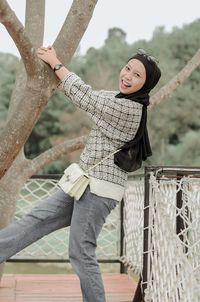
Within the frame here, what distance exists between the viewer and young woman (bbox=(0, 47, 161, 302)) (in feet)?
5.82

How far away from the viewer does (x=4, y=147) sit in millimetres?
1683

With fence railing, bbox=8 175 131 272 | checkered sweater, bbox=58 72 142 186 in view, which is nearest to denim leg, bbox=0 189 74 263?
checkered sweater, bbox=58 72 142 186

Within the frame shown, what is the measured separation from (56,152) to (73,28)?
0.87m

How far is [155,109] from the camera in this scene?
511 inches

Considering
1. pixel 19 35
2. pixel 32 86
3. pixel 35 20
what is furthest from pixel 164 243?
pixel 35 20

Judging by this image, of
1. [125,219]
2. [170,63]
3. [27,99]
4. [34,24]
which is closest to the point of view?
[27,99]

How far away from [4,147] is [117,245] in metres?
2.10

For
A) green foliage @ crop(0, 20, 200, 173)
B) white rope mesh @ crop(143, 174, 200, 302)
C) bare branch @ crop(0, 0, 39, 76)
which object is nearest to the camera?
bare branch @ crop(0, 0, 39, 76)

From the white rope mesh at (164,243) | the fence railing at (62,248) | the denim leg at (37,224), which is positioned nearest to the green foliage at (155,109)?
the fence railing at (62,248)

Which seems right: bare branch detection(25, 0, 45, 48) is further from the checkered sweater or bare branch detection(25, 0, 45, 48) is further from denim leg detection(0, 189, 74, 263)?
denim leg detection(0, 189, 74, 263)

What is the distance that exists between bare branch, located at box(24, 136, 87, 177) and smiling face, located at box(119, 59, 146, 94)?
706mm

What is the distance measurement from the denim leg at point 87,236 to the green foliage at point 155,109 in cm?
1074

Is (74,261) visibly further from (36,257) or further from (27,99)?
(36,257)

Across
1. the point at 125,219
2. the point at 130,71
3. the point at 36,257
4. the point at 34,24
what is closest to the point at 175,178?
the point at 130,71
